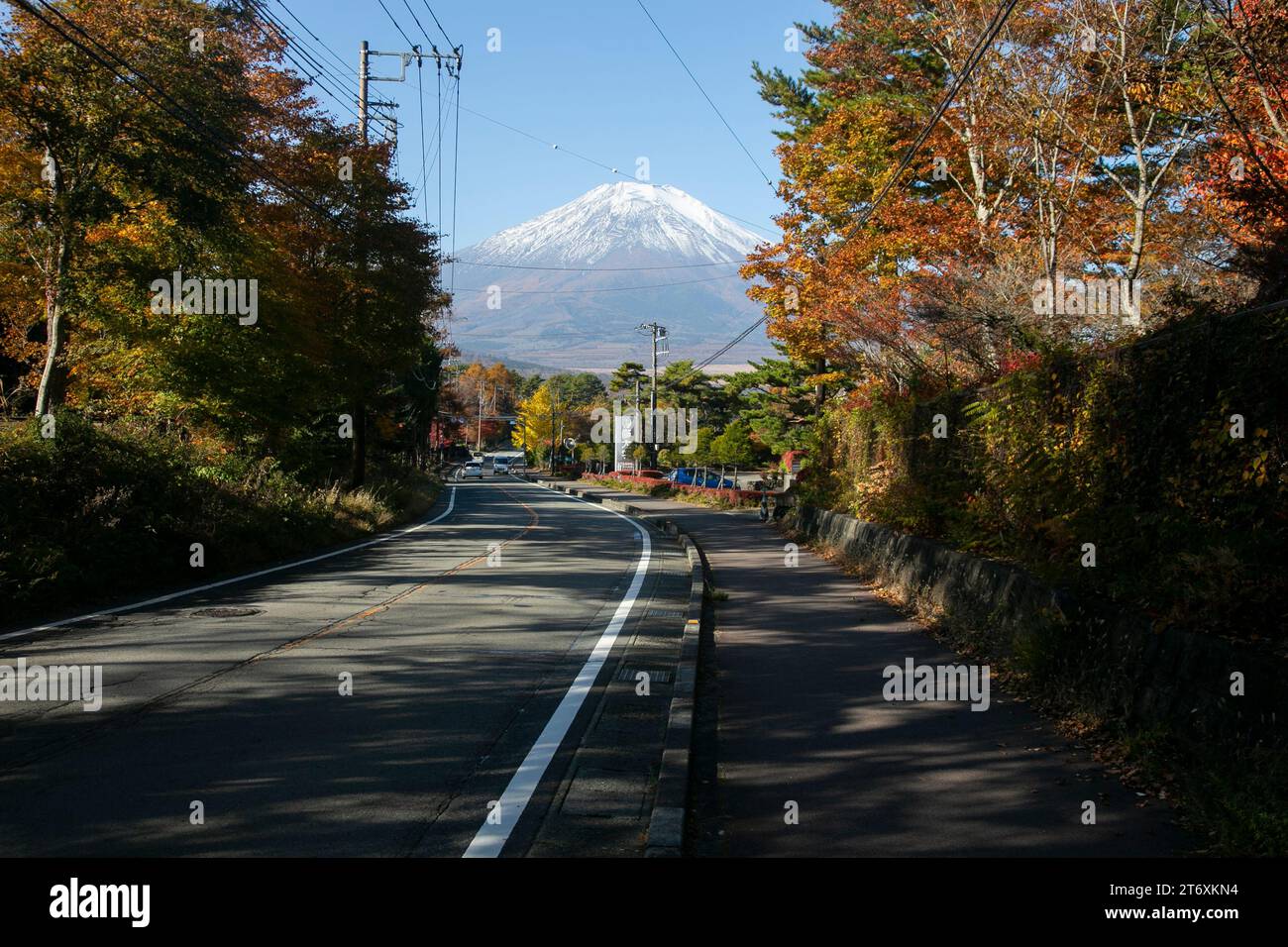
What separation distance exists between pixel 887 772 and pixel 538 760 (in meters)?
2.20

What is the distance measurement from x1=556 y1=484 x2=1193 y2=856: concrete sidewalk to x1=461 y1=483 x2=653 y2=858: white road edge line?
104 centimetres

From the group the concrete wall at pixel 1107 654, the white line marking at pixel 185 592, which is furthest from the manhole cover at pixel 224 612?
the concrete wall at pixel 1107 654

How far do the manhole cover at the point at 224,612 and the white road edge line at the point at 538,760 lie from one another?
14.2 feet

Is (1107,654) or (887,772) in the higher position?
(1107,654)

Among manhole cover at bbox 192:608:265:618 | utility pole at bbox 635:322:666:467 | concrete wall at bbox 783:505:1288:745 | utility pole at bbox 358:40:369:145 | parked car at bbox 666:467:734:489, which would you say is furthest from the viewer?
utility pole at bbox 635:322:666:467

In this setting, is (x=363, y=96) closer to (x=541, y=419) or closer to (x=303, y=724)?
(x=303, y=724)

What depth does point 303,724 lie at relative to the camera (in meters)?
6.68

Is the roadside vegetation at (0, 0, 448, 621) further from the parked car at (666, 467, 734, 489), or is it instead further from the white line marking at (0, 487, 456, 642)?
the parked car at (666, 467, 734, 489)

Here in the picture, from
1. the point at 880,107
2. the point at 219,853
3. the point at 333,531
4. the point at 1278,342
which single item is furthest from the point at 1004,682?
the point at 880,107

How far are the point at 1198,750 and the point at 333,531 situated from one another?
1956cm

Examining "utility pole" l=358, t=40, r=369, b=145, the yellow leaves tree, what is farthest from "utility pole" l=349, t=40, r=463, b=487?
the yellow leaves tree

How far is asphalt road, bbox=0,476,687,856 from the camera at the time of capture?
4.80 metres

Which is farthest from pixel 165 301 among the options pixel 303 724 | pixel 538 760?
pixel 538 760
